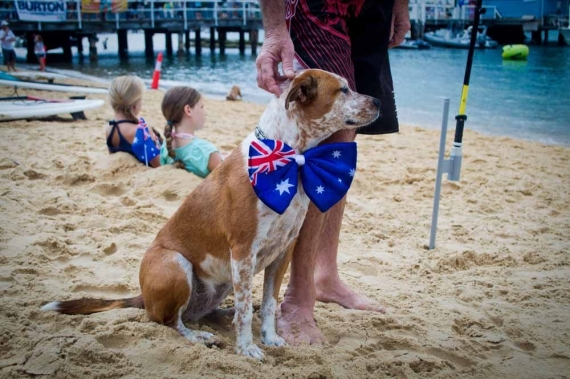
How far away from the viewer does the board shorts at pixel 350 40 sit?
A: 2.88m

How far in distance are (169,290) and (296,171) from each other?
87 cm

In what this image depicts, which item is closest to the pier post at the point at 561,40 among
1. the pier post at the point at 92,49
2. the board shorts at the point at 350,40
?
the pier post at the point at 92,49

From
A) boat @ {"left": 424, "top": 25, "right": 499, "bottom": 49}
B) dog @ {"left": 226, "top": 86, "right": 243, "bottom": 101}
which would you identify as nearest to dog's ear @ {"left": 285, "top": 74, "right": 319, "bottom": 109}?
dog @ {"left": 226, "top": 86, "right": 243, "bottom": 101}

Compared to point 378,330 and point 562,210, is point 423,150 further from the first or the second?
point 378,330

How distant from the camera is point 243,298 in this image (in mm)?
2607

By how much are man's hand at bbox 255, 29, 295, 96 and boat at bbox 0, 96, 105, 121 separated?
6574 millimetres

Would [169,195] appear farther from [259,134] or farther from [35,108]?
[35,108]

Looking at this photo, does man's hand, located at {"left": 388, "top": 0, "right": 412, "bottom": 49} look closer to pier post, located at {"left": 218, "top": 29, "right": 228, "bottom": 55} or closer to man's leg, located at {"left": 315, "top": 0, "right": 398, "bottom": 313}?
man's leg, located at {"left": 315, "top": 0, "right": 398, "bottom": 313}

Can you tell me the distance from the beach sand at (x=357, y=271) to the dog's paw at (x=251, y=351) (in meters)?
0.06

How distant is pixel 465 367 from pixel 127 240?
2.61 meters

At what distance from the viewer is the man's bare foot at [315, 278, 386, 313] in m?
3.16

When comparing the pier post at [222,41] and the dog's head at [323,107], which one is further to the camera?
the pier post at [222,41]

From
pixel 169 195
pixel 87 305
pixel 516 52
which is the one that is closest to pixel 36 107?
pixel 169 195

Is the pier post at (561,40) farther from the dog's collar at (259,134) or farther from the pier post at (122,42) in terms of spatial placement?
the dog's collar at (259,134)
